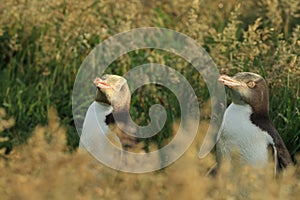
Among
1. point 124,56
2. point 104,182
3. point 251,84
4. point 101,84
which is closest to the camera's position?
point 104,182

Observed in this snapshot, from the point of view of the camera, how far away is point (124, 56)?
7.14 meters

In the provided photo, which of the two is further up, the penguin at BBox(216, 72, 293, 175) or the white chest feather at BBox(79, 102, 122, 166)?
the penguin at BBox(216, 72, 293, 175)

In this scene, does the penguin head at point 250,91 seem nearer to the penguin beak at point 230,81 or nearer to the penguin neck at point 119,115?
the penguin beak at point 230,81

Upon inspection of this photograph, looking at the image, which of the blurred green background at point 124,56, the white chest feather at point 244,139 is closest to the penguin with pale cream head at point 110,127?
the white chest feather at point 244,139

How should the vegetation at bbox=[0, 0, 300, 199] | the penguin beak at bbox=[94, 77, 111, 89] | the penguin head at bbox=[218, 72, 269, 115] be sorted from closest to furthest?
1. the penguin head at bbox=[218, 72, 269, 115]
2. the penguin beak at bbox=[94, 77, 111, 89]
3. the vegetation at bbox=[0, 0, 300, 199]

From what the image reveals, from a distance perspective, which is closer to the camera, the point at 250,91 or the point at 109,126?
the point at 250,91

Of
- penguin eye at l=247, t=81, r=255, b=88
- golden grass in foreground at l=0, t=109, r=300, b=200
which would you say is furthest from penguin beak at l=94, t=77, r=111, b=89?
golden grass in foreground at l=0, t=109, r=300, b=200

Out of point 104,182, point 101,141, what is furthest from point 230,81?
point 104,182

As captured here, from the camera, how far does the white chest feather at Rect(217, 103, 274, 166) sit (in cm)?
484

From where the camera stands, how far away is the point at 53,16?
761 centimetres

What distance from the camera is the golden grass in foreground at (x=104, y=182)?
9.73ft

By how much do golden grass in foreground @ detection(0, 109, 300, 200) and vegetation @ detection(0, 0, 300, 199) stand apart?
6.43 ft

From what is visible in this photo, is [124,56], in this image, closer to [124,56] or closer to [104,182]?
[124,56]

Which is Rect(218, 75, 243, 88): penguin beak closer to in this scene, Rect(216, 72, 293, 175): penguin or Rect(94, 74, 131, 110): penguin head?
Rect(216, 72, 293, 175): penguin
